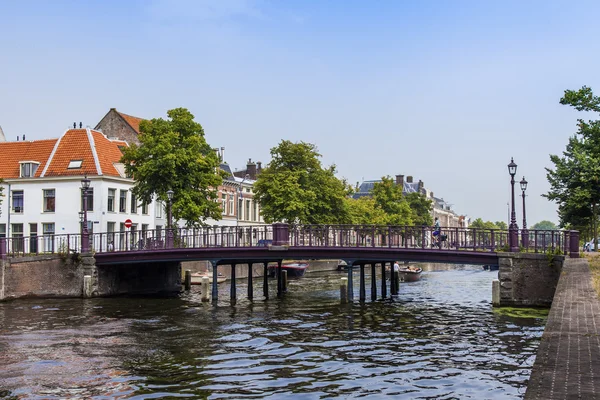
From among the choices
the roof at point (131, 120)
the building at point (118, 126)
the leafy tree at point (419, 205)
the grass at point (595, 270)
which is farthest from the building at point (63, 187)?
the leafy tree at point (419, 205)

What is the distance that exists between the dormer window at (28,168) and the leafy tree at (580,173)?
3873cm

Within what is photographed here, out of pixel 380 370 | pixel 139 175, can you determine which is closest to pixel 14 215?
pixel 139 175

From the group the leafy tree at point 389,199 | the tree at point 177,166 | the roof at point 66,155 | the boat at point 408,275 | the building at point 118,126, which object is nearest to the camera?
the tree at point 177,166

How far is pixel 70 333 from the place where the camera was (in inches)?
1026

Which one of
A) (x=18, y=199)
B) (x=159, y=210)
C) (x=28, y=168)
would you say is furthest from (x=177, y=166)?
(x=18, y=199)

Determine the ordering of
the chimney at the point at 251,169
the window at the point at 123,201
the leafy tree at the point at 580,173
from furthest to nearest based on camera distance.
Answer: the chimney at the point at 251,169, the window at the point at 123,201, the leafy tree at the point at 580,173

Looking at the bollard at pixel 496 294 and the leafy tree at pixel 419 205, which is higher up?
the leafy tree at pixel 419 205

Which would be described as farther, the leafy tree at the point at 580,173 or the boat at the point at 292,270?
the boat at the point at 292,270

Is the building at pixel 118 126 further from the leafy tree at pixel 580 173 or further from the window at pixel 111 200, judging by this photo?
the leafy tree at pixel 580 173

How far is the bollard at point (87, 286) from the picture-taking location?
133ft

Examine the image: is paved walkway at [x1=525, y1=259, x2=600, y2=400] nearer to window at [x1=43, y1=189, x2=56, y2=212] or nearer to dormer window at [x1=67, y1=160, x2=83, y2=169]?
dormer window at [x1=67, y1=160, x2=83, y2=169]

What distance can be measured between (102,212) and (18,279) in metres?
15.6

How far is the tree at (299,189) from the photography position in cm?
6034

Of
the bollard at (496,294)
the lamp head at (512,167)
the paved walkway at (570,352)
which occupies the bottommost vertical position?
the bollard at (496,294)
